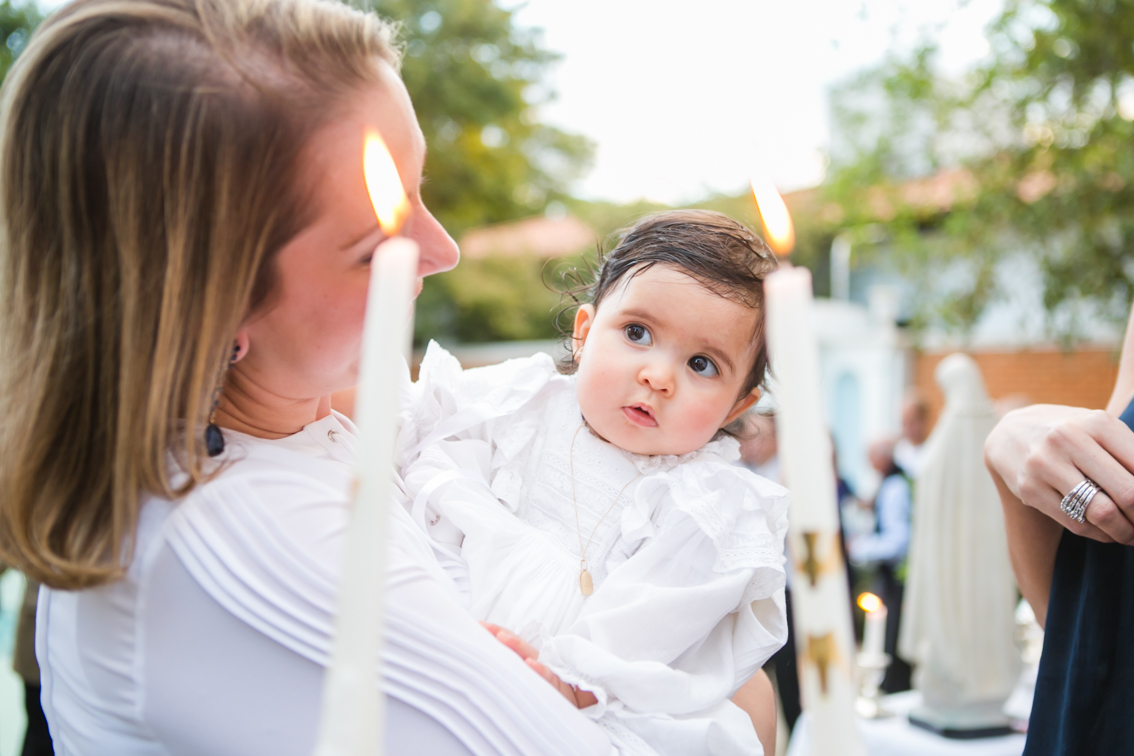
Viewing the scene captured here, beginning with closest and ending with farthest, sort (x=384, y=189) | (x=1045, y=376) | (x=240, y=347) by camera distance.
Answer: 1. (x=384, y=189)
2. (x=240, y=347)
3. (x=1045, y=376)

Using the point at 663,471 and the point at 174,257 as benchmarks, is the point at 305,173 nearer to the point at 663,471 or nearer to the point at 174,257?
the point at 174,257

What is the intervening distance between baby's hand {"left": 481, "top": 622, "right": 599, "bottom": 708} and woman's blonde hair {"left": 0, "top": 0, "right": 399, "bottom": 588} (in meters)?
0.48

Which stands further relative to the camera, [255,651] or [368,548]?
[255,651]

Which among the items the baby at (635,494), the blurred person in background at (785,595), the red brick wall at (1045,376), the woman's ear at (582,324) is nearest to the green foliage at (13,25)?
the blurred person in background at (785,595)

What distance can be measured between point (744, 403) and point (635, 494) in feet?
1.45

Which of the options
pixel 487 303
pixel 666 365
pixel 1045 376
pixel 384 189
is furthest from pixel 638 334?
pixel 487 303

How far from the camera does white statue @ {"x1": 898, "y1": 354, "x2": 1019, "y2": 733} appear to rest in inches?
164

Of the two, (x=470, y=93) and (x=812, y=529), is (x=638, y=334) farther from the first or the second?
(x=470, y=93)

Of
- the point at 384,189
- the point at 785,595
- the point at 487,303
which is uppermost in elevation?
the point at 487,303

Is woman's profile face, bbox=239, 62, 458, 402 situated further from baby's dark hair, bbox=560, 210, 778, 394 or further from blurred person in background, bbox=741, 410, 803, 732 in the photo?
blurred person in background, bbox=741, 410, 803, 732

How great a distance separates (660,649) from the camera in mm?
1299

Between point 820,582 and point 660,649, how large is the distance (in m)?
0.83

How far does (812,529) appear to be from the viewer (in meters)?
0.52

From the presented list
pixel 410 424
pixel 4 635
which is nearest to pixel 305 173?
pixel 410 424
